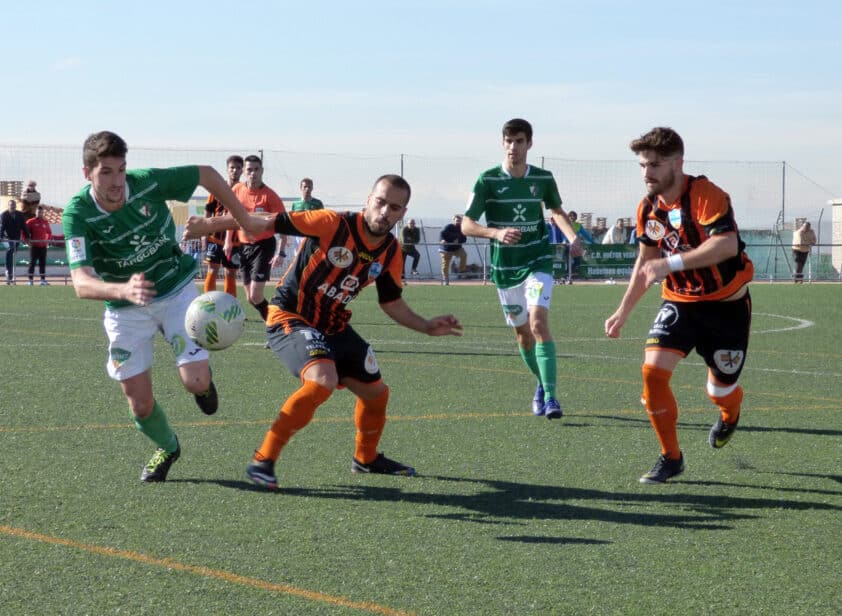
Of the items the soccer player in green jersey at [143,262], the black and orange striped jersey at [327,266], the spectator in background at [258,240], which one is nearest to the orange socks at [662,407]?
the black and orange striped jersey at [327,266]

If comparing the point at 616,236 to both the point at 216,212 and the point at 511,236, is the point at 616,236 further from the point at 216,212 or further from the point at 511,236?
the point at 511,236

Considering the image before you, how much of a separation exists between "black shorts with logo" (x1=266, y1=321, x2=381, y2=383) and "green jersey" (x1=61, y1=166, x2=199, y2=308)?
618 mm

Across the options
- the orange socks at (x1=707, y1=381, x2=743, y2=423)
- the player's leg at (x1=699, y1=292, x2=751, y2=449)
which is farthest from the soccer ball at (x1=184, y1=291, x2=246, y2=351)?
the orange socks at (x1=707, y1=381, x2=743, y2=423)

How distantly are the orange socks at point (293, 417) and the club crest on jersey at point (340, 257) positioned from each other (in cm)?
63

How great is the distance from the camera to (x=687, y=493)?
6328 millimetres

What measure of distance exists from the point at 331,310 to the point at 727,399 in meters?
2.24

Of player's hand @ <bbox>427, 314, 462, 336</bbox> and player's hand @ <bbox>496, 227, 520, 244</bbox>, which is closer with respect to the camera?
player's hand @ <bbox>427, 314, 462, 336</bbox>

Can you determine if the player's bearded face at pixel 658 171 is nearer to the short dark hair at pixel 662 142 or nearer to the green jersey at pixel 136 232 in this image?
the short dark hair at pixel 662 142

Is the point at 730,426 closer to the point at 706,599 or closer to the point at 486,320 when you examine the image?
the point at 706,599

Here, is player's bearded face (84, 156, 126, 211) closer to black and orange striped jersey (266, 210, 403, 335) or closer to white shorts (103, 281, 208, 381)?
white shorts (103, 281, 208, 381)

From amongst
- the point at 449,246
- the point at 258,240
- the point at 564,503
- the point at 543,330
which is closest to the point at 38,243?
the point at 449,246

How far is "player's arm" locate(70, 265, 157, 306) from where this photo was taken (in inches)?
209

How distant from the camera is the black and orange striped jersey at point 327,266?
21.4 ft

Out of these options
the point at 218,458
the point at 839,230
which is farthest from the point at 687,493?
the point at 839,230
